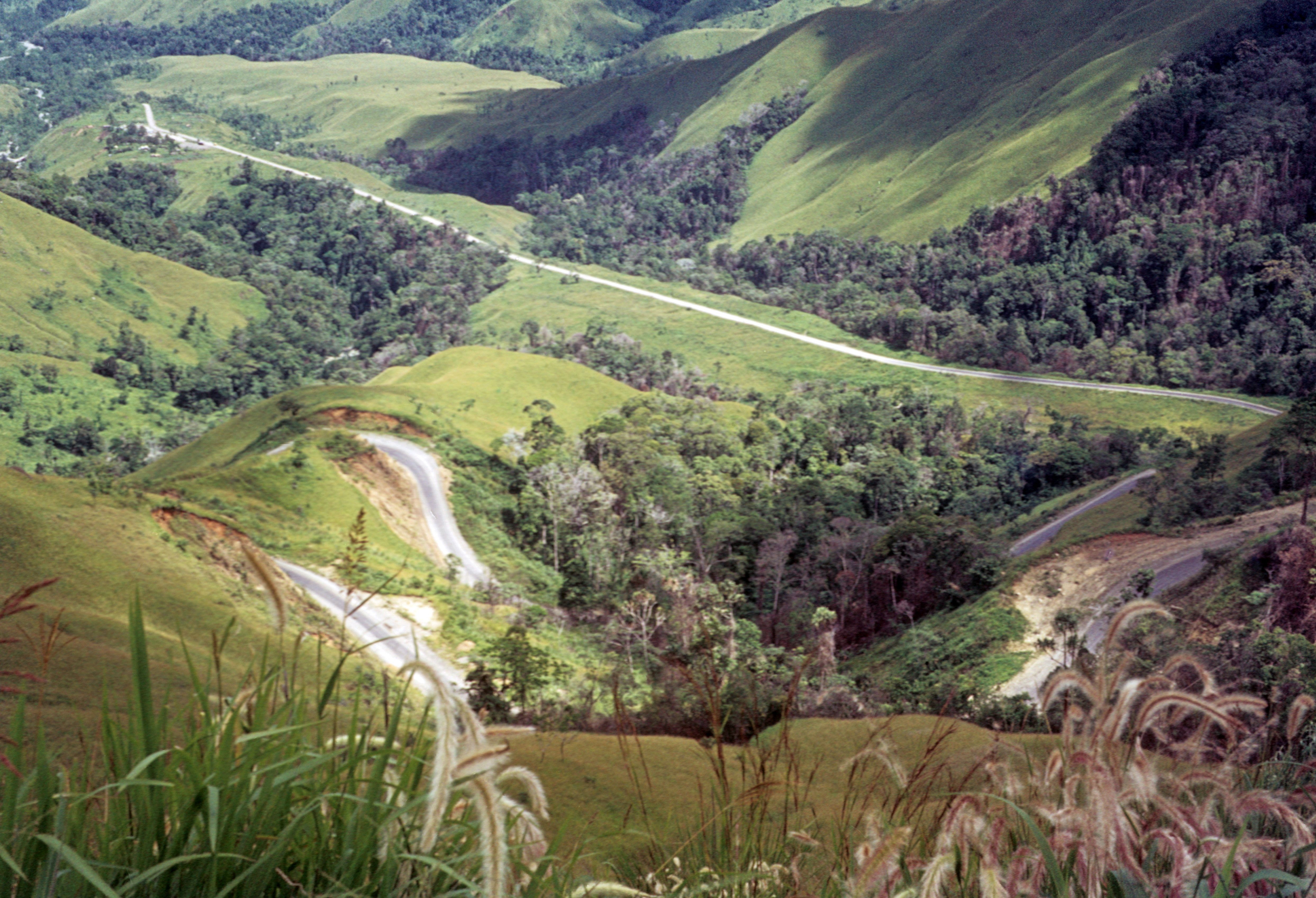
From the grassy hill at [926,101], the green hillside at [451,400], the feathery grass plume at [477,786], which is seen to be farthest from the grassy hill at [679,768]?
the grassy hill at [926,101]

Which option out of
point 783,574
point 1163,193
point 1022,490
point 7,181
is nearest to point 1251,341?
point 1163,193

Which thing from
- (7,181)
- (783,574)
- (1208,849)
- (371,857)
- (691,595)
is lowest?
(783,574)

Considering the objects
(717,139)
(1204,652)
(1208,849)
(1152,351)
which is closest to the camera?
(1208,849)

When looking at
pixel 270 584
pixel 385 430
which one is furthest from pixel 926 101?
pixel 270 584

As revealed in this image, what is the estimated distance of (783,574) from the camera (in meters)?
44.8

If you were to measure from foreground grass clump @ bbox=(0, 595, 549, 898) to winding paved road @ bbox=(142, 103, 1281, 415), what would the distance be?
8406cm

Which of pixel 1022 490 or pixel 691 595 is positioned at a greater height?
pixel 691 595

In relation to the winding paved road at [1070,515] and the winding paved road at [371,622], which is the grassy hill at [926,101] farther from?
the winding paved road at [371,622]

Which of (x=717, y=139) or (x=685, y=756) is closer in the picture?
(x=685, y=756)

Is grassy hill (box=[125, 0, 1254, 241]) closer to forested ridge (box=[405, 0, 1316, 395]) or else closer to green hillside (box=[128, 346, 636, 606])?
forested ridge (box=[405, 0, 1316, 395])

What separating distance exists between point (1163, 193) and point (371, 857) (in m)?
123

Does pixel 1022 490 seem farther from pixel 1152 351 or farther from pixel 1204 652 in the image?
pixel 1204 652

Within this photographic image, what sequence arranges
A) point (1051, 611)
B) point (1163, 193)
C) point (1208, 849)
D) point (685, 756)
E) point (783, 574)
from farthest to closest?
point (1163, 193) → point (783, 574) → point (1051, 611) → point (685, 756) → point (1208, 849)

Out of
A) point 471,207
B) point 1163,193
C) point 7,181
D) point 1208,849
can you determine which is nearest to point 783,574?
point 1208,849
